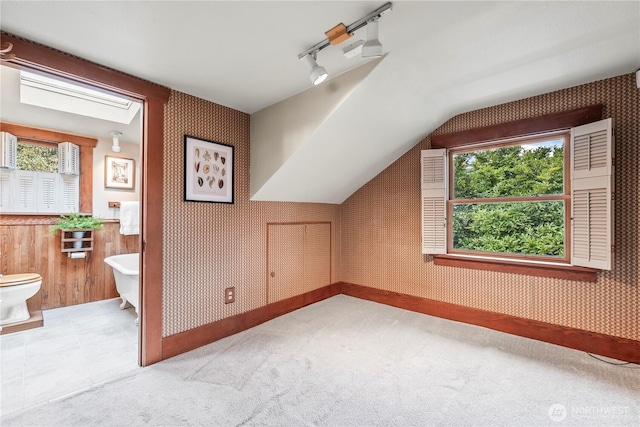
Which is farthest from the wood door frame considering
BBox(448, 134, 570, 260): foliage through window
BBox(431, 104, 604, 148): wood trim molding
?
BBox(448, 134, 570, 260): foliage through window

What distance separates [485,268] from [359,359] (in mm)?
1586

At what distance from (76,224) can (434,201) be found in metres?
4.19

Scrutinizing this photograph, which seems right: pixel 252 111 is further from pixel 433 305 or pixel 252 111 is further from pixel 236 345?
pixel 433 305

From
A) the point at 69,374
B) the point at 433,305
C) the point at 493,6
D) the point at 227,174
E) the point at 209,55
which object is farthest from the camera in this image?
the point at 433,305

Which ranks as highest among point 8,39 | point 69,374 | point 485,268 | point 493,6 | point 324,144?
point 493,6

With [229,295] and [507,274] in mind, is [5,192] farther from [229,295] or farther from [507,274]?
[507,274]

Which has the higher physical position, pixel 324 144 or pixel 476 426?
pixel 324 144

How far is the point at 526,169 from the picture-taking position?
106 inches

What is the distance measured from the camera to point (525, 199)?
8.68 feet

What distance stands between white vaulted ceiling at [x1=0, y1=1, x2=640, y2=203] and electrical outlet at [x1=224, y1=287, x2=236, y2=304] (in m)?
0.94

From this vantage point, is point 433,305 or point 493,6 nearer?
point 493,6

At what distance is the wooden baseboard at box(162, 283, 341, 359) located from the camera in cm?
225

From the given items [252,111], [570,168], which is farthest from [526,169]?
[252,111]

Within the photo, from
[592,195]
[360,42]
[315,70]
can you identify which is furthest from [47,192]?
[592,195]
